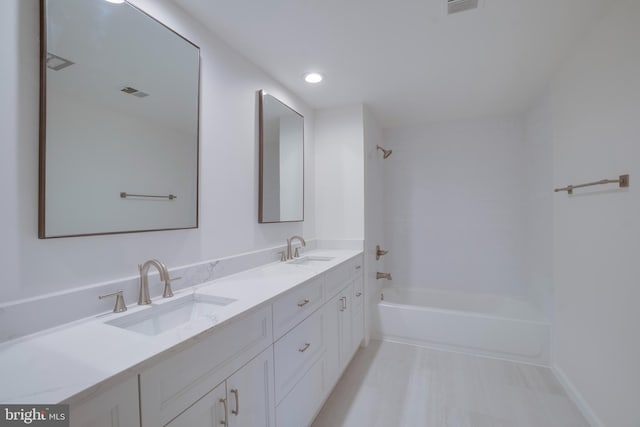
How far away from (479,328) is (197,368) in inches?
100

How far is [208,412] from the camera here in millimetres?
942

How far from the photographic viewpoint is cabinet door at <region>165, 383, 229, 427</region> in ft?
2.84

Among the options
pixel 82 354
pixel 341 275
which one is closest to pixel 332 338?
pixel 341 275

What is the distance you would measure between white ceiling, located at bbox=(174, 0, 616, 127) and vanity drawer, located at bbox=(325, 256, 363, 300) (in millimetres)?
1456

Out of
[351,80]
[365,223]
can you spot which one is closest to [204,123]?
[351,80]

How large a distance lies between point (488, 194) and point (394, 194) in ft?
3.41

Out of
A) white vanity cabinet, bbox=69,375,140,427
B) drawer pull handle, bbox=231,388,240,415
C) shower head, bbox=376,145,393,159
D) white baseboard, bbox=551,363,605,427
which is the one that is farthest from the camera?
shower head, bbox=376,145,393,159

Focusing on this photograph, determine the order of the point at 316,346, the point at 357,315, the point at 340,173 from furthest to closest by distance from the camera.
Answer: the point at 340,173 < the point at 357,315 < the point at 316,346

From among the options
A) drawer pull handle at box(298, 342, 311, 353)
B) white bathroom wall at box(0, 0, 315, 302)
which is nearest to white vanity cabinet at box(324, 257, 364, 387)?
drawer pull handle at box(298, 342, 311, 353)

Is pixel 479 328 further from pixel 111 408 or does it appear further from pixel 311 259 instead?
pixel 111 408

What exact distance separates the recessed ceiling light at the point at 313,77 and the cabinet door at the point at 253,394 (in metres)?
1.90

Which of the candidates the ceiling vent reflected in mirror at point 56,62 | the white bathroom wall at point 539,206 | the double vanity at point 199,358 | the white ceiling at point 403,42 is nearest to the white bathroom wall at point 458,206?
the white bathroom wall at point 539,206

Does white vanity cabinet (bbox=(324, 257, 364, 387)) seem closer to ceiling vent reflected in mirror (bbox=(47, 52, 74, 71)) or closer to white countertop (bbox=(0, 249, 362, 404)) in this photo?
white countertop (bbox=(0, 249, 362, 404))

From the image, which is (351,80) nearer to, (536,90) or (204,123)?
(204,123)
